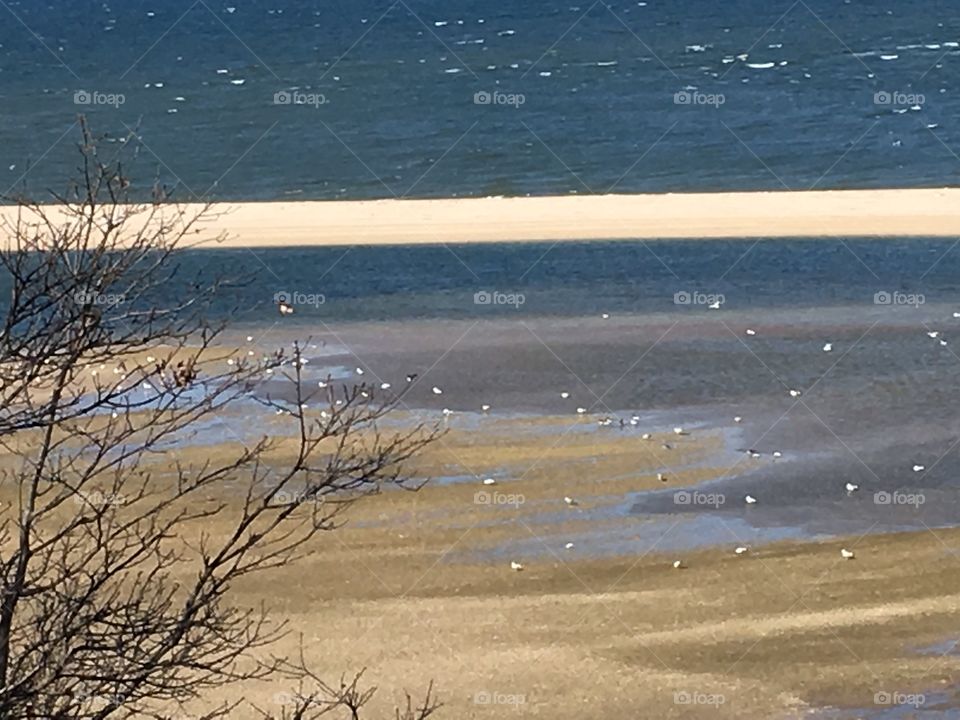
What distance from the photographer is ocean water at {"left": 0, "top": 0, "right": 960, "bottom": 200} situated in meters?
37.5

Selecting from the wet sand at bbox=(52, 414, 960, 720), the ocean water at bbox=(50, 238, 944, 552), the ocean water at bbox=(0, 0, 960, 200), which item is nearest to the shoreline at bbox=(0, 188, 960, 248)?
the ocean water at bbox=(50, 238, 944, 552)

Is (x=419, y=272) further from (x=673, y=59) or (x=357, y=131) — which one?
(x=673, y=59)

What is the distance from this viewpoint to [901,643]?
1267 cm

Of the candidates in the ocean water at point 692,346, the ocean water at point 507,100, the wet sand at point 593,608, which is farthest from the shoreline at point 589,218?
the wet sand at point 593,608

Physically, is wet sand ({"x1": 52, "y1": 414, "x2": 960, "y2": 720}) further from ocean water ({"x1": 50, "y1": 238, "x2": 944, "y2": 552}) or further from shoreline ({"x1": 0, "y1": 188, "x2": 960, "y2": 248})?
shoreline ({"x1": 0, "y1": 188, "x2": 960, "y2": 248})

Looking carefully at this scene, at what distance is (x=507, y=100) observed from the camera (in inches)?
1941

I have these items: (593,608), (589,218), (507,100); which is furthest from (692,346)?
(507,100)

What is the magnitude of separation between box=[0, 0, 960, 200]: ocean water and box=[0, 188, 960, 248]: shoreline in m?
1.72

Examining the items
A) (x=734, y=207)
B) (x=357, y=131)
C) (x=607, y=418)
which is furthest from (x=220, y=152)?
(x=607, y=418)

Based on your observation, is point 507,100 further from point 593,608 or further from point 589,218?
point 593,608

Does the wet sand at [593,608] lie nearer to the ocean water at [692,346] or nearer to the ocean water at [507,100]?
the ocean water at [692,346]

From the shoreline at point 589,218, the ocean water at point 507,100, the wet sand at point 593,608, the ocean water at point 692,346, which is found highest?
the ocean water at point 507,100

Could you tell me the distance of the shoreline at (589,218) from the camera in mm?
29938

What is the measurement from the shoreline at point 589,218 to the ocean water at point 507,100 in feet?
5.63
